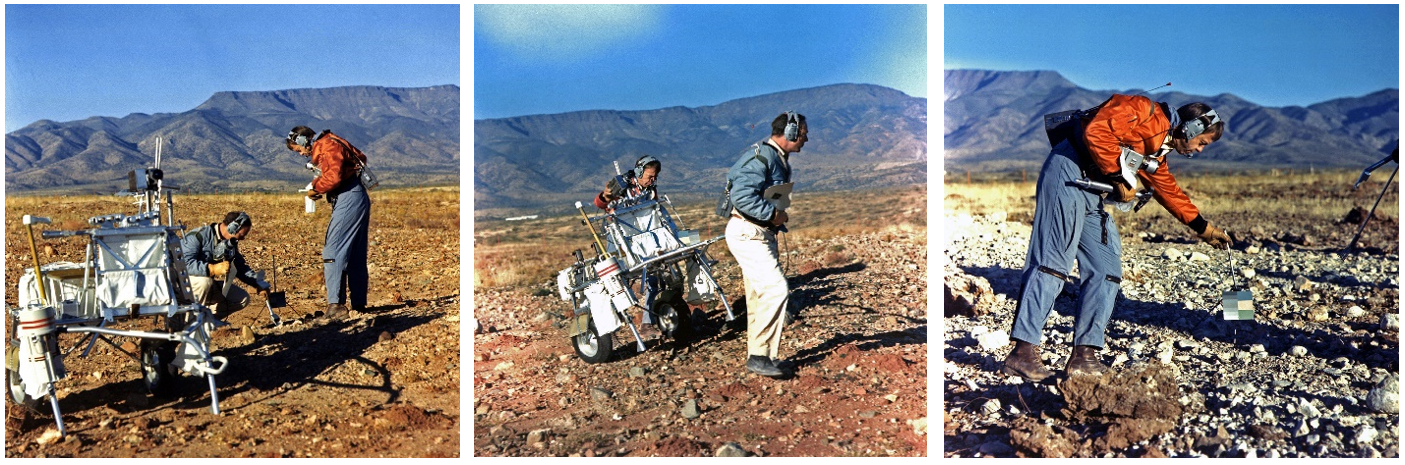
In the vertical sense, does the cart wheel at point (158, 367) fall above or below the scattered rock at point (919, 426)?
above

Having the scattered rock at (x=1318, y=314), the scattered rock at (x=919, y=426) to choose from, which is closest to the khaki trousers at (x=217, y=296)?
the scattered rock at (x=919, y=426)

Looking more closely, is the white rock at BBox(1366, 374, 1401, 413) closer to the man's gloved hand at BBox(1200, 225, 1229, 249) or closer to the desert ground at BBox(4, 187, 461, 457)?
the man's gloved hand at BBox(1200, 225, 1229, 249)

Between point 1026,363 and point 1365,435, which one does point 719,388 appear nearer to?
point 1026,363

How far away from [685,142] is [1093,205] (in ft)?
16.8

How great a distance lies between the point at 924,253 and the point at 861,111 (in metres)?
1.20

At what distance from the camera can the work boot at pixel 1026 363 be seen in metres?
5.47

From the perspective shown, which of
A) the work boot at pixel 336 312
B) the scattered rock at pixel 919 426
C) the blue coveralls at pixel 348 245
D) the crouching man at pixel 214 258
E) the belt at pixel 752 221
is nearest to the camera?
the scattered rock at pixel 919 426

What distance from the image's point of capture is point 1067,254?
17.5 feet

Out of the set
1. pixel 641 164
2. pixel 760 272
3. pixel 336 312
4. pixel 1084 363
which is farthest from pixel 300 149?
pixel 1084 363

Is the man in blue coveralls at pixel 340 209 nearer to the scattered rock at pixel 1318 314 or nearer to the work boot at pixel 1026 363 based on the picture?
the work boot at pixel 1026 363

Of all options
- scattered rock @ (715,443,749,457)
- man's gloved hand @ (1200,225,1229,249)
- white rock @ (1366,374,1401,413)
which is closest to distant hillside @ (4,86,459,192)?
scattered rock @ (715,443,749,457)

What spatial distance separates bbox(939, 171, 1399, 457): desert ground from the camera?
488 cm

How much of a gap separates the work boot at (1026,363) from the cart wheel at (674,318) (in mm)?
1826

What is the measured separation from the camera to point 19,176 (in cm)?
1705
